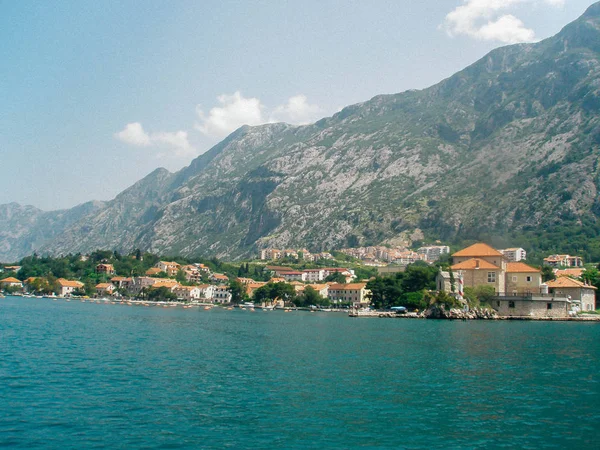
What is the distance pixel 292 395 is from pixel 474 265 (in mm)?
64948

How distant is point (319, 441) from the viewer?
15992mm

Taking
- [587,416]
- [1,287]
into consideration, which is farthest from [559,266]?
[1,287]

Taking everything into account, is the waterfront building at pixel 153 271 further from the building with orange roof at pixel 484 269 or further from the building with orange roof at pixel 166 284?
the building with orange roof at pixel 484 269

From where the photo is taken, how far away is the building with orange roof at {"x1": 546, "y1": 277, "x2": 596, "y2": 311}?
80000 mm

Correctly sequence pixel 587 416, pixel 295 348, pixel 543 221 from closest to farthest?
pixel 587 416
pixel 295 348
pixel 543 221

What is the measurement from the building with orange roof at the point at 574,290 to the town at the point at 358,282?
15cm

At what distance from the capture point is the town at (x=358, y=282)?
256 ft

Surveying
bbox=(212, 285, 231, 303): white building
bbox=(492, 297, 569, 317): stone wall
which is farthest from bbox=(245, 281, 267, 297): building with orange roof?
bbox=(492, 297, 569, 317): stone wall

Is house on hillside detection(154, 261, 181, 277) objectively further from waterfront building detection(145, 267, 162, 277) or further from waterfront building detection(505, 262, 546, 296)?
waterfront building detection(505, 262, 546, 296)

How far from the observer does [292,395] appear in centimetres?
2206

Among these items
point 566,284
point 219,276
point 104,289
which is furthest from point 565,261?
point 104,289

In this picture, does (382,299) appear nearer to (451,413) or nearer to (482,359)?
(482,359)

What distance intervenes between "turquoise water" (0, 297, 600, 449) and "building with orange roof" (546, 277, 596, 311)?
4420 centimetres

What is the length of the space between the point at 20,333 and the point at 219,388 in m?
27.6
